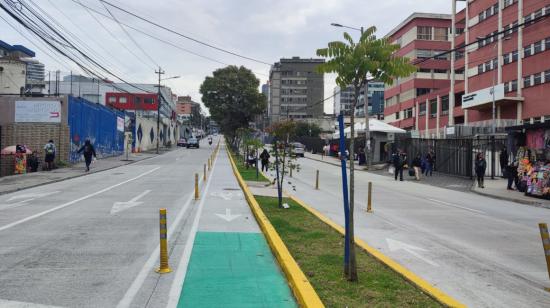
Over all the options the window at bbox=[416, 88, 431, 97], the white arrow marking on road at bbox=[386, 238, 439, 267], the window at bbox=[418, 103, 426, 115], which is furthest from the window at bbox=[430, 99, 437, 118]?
the white arrow marking on road at bbox=[386, 238, 439, 267]

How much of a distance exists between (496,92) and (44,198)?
41249 millimetres

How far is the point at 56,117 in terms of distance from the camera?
3133 cm

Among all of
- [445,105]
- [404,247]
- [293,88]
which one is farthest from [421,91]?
[293,88]

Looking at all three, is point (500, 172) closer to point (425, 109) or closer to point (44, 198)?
point (44, 198)

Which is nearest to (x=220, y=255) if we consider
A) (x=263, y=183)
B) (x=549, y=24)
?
(x=263, y=183)

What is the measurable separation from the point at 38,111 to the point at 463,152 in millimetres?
26573

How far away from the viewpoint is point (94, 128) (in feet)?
125

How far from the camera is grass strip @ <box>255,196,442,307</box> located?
216 inches

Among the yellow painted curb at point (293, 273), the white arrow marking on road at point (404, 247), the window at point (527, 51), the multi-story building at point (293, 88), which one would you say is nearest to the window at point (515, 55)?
the window at point (527, 51)

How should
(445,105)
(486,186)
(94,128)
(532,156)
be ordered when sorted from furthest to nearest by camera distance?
(445,105), (94,128), (486,186), (532,156)

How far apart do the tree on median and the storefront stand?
1770 inches

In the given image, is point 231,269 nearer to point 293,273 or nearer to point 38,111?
point 293,273

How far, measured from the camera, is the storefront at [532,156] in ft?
62.1

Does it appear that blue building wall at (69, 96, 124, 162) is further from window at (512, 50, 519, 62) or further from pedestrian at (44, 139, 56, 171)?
window at (512, 50, 519, 62)
